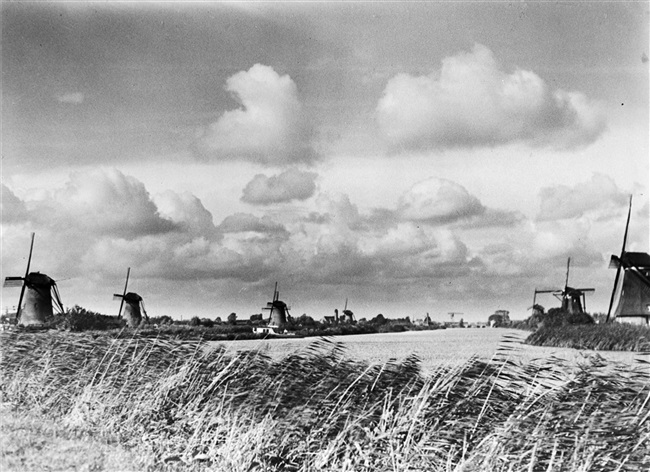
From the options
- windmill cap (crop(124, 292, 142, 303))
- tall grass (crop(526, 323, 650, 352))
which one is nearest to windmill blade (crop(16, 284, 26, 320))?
windmill cap (crop(124, 292, 142, 303))

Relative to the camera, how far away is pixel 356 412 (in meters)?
7.76

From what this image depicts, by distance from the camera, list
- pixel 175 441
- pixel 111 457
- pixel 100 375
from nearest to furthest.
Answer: pixel 111 457 < pixel 175 441 < pixel 100 375

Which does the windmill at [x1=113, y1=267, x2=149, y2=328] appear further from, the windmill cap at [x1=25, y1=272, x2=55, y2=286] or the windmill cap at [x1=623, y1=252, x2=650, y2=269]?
the windmill cap at [x1=623, y1=252, x2=650, y2=269]

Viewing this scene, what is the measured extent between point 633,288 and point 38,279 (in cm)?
3463

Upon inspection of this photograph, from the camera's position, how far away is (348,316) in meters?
96.4

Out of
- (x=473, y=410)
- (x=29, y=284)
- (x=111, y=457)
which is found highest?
(x=29, y=284)

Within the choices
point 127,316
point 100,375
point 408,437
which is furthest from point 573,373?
point 127,316

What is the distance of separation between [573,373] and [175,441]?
4889 millimetres

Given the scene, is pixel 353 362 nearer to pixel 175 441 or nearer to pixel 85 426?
pixel 175 441

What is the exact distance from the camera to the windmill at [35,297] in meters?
41.0

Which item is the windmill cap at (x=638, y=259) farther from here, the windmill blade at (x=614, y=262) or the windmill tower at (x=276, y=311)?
Answer: the windmill tower at (x=276, y=311)

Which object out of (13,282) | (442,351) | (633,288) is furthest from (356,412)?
(13,282)

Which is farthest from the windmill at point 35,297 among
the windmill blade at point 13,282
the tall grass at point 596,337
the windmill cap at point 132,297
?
the tall grass at point 596,337

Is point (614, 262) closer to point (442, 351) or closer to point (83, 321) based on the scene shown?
point (442, 351)
